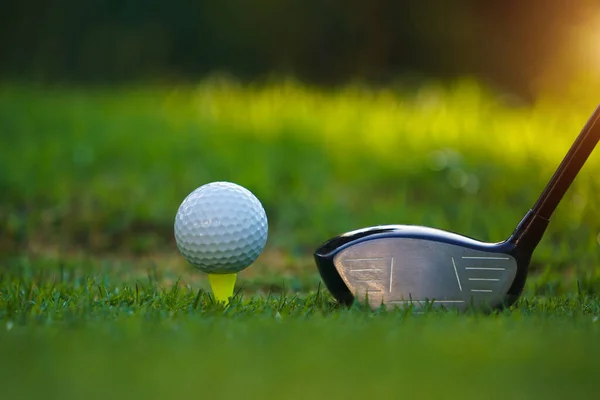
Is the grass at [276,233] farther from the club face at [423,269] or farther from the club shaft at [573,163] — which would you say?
the club shaft at [573,163]

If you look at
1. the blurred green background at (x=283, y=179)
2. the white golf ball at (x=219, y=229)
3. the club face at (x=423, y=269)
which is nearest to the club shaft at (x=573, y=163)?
the club face at (x=423, y=269)

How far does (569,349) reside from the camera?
2.19 metres

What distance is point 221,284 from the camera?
10.1 feet

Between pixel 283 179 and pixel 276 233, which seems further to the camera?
pixel 283 179

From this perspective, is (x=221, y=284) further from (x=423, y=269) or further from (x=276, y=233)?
(x=276, y=233)

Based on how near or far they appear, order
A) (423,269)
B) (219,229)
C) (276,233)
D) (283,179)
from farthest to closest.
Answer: (283,179) → (276,233) → (219,229) → (423,269)

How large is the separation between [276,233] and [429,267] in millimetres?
2469

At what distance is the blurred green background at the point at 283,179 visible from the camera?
2.04 m

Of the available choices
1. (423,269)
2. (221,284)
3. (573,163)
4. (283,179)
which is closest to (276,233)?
(283,179)

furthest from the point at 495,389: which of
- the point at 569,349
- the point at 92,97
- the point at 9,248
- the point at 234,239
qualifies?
the point at 92,97

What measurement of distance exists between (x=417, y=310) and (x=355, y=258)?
0.29 metres

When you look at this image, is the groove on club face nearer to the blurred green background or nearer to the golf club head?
the golf club head

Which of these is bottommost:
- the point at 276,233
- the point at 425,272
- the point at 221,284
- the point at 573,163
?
the point at 276,233

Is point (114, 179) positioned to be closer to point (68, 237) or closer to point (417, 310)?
point (68, 237)
